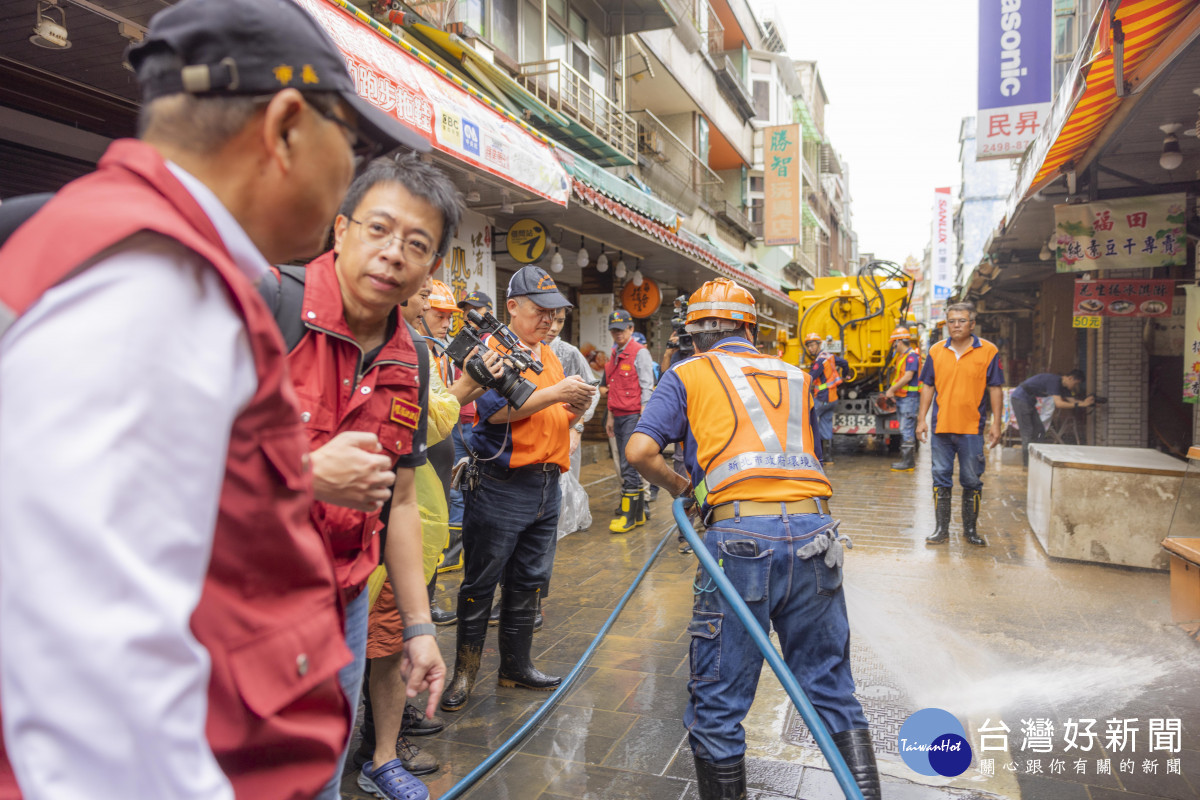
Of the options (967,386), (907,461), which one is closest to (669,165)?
(907,461)

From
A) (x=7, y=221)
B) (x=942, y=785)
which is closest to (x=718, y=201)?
(x=942, y=785)

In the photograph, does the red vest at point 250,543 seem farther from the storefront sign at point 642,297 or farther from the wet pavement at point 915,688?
the storefront sign at point 642,297

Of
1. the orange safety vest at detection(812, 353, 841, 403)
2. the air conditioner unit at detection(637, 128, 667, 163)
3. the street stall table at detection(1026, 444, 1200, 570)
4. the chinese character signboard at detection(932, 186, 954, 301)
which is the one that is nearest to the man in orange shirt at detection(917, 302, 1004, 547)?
the street stall table at detection(1026, 444, 1200, 570)

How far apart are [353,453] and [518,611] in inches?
110

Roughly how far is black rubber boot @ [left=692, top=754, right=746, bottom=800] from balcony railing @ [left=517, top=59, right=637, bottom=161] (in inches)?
387

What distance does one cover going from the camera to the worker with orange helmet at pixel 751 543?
2590 millimetres

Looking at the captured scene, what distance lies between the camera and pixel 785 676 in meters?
2.41

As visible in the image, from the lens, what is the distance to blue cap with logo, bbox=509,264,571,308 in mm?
3885

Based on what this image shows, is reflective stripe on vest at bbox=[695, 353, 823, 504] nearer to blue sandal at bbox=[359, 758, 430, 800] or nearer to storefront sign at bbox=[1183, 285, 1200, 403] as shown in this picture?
blue sandal at bbox=[359, 758, 430, 800]

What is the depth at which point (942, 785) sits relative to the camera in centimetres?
307

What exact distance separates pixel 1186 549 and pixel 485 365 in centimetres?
445

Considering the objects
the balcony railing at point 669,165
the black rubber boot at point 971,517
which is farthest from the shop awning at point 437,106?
the balcony railing at point 669,165

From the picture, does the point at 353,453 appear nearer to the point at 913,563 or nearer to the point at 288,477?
the point at 288,477

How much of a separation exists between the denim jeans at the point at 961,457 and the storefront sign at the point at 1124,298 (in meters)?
3.31
